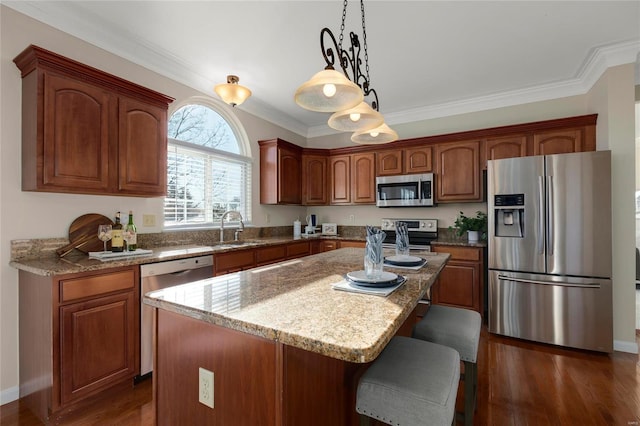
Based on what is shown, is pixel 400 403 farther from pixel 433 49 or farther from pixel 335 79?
pixel 433 49

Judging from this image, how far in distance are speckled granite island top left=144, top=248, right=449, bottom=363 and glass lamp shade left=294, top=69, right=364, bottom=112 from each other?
0.88 meters

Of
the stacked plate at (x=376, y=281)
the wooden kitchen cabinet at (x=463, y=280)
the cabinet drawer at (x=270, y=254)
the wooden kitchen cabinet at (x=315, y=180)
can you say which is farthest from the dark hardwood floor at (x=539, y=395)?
the wooden kitchen cabinet at (x=315, y=180)

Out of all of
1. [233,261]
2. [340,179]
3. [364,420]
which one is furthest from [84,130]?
[340,179]

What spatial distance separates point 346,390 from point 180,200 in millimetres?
2566

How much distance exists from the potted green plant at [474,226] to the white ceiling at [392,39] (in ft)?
4.98

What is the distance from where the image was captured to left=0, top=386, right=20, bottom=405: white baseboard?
1904 mm

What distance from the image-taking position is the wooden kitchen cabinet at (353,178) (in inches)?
169

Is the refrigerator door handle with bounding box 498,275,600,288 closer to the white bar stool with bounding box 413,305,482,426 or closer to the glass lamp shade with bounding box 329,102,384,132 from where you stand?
the white bar stool with bounding box 413,305,482,426

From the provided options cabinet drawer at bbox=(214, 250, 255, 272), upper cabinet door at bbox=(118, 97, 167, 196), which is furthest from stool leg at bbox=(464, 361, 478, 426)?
upper cabinet door at bbox=(118, 97, 167, 196)

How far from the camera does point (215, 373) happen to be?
3.37ft

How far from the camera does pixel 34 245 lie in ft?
6.64

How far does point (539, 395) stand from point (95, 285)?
3012 mm

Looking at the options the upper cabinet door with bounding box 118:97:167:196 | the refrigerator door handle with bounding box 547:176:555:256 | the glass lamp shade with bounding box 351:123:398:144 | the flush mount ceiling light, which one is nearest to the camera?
the glass lamp shade with bounding box 351:123:398:144

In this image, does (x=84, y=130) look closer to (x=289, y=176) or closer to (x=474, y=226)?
(x=289, y=176)
